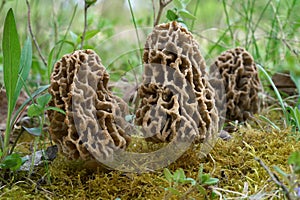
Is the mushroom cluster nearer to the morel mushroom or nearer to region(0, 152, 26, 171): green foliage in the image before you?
the morel mushroom

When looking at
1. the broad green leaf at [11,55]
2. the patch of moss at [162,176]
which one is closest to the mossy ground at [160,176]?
the patch of moss at [162,176]

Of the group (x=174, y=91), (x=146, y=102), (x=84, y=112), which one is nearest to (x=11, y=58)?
(x=84, y=112)

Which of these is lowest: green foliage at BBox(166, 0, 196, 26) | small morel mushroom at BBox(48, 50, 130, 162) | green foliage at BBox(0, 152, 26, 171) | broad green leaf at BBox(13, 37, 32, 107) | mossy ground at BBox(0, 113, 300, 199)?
mossy ground at BBox(0, 113, 300, 199)

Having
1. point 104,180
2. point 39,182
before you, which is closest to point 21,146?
point 39,182

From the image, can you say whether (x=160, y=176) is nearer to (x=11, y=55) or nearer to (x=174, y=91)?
(x=174, y=91)

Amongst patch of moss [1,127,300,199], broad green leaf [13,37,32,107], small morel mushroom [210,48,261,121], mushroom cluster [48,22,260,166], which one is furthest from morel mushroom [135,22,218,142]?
small morel mushroom [210,48,261,121]

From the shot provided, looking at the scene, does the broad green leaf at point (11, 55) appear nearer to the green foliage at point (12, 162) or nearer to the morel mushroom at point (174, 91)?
the green foliage at point (12, 162)

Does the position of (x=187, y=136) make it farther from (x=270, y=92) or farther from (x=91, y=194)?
(x=270, y=92)

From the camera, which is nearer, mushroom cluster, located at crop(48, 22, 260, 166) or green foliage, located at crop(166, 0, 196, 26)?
mushroom cluster, located at crop(48, 22, 260, 166)
